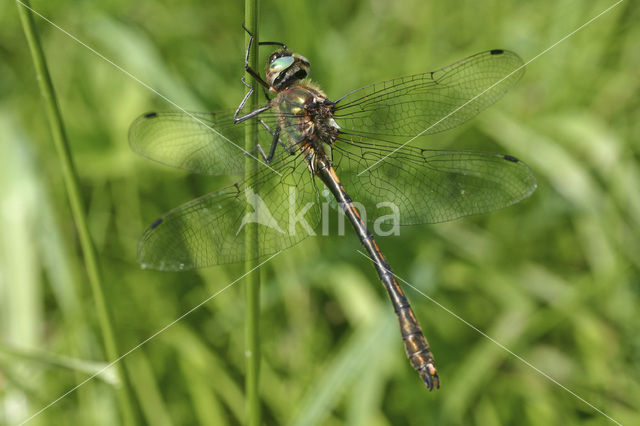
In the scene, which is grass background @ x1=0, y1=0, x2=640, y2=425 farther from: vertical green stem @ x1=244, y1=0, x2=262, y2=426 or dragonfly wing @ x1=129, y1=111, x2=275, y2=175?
dragonfly wing @ x1=129, y1=111, x2=275, y2=175

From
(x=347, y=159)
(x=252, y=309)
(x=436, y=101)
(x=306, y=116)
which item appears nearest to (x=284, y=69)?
(x=306, y=116)

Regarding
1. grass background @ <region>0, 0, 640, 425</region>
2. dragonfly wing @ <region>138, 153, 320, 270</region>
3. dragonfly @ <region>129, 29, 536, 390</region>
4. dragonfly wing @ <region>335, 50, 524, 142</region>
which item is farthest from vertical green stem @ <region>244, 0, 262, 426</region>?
dragonfly wing @ <region>335, 50, 524, 142</region>

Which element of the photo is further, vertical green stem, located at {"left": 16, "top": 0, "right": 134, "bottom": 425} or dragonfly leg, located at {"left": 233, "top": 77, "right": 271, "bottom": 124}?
dragonfly leg, located at {"left": 233, "top": 77, "right": 271, "bottom": 124}

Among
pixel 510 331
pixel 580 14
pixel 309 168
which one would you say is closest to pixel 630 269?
pixel 510 331

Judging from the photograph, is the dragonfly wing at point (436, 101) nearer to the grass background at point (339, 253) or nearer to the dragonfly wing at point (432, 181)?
the dragonfly wing at point (432, 181)

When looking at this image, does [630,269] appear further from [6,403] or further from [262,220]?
[6,403]

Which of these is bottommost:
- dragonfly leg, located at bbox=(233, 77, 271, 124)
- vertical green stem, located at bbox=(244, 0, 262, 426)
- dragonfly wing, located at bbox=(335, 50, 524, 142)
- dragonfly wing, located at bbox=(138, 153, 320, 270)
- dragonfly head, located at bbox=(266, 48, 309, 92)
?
vertical green stem, located at bbox=(244, 0, 262, 426)
